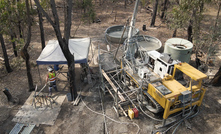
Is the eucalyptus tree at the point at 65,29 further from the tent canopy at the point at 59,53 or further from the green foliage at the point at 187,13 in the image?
the green foliage at the point at 187,13

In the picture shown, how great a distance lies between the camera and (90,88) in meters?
12.2

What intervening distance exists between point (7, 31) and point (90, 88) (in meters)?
7.69

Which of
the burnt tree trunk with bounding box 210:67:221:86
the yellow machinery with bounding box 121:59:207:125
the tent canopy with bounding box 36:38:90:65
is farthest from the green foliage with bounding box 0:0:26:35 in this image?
the burnt tree trunk with bounding box 210:67:221:86

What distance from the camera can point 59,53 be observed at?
467 inches

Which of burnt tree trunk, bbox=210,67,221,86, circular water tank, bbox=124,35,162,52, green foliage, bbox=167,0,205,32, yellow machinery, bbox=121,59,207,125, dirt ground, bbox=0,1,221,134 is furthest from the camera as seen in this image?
circular water tank, bbox=124,35,162,52

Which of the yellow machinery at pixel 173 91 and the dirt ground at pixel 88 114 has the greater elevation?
the yellow machinery at pixel 173 91

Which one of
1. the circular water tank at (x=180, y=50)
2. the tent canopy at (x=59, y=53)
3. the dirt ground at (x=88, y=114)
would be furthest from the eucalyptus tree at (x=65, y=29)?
the circular water tank at (x=180, y=50)

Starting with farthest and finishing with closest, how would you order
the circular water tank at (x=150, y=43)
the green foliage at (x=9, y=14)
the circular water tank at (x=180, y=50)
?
1. the circular water tank at (x=150, y=43)
2. the circular water tank at (x=180, y=50)
3. the green foliage at (x=9, y=14)

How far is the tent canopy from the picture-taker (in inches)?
444

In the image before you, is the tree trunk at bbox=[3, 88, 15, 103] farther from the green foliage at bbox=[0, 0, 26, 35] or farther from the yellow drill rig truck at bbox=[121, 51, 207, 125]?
the yellow drill rig truck at bbox=[121, 51, 207, 125]

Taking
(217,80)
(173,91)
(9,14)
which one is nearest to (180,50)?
(217,80)

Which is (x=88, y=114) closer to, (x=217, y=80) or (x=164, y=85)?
(x=164, y=85)

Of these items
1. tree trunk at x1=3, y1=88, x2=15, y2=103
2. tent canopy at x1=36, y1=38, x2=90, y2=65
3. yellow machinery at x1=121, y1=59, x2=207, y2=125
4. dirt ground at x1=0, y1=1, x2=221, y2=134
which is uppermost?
tent canopy at x1=36, y1=38, x2=90, y2=65

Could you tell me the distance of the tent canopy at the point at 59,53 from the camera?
37.0ft
